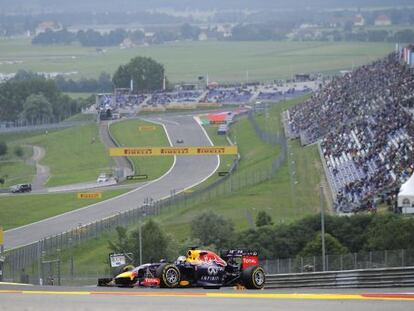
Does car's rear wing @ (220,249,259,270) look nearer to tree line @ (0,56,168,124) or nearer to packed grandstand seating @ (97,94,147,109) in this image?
packed grandstand seating @ (97,94,147,109)

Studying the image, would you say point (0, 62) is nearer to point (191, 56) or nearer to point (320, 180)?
point (191, 56)

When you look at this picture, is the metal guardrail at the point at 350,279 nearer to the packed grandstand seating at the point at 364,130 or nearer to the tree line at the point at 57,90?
the packed grandstand seating at the point at 364,130

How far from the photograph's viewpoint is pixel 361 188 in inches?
1645

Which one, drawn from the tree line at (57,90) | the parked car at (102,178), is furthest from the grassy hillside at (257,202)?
the tree line at (57,90)

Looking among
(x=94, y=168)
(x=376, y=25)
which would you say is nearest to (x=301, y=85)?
(x=94, y=168)

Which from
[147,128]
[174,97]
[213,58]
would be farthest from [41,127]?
[213,58]

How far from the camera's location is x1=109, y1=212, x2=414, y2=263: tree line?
33969mm

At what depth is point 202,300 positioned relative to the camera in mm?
19250

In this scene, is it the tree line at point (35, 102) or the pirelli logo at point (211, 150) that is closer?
the pirelli logo at point (211, 150)

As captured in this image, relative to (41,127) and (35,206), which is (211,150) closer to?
(35,206)

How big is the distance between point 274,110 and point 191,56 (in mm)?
77124

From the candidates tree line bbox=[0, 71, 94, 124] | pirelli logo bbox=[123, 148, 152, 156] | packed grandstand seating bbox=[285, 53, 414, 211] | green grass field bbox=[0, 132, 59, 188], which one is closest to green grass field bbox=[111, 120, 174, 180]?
pirelli logo bbox=[123, 148, 152, 156]

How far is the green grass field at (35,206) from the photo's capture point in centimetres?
4941

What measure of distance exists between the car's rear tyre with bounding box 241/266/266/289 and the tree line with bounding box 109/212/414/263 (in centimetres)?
1063
